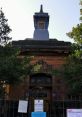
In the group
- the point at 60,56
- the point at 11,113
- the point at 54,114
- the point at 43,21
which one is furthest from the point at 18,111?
the point at 43,21

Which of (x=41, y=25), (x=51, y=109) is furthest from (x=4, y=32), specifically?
(x=41, y=25)

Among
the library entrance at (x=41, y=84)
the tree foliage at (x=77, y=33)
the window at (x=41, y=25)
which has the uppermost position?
the window at (x=41, y=25)

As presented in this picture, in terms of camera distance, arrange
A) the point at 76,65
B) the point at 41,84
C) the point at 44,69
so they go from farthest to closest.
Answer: the point at 41,84 → the point at 44,69 → the point at 76,65

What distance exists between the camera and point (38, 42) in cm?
2628

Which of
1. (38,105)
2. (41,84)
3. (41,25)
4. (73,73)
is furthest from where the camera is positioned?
(41,25)

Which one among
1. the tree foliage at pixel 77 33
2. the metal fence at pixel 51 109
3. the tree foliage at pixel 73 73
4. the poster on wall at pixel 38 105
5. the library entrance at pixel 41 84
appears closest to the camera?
the poster on wall at pixel 38 105

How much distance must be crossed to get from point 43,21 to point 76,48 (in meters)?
12.7

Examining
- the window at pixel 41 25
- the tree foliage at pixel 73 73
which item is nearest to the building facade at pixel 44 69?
the window at pixel 41 25

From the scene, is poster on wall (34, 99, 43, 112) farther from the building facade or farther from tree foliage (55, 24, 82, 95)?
the building facade

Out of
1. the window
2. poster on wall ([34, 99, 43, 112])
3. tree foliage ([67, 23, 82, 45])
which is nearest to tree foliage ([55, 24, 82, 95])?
tree foliage ([67, 23, 82, 45])

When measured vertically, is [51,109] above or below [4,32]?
below

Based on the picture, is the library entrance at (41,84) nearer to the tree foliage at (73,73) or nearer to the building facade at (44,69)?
the building facade at (44,69)

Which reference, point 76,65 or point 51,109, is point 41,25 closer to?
point 76,65

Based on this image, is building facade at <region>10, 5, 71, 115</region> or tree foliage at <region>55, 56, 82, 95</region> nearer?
tree foliage at <region>55, 56, 82, 95</region>
